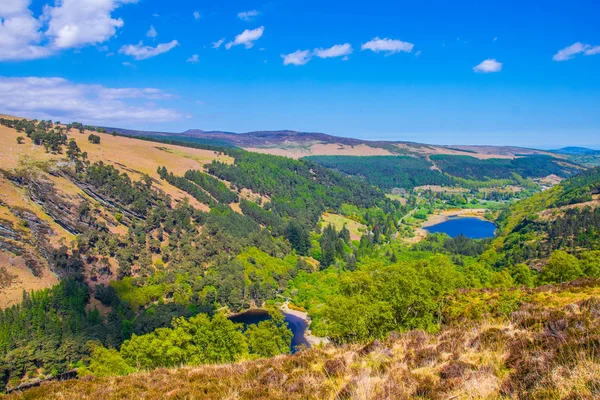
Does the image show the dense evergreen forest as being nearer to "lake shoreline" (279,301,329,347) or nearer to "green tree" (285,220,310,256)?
"green tree" (285,220,310,256)

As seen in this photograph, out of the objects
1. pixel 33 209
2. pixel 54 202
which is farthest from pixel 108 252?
pixel 33 209

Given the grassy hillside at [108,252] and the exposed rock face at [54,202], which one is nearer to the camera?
the grassy hillside at [108,252]

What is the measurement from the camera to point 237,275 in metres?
109

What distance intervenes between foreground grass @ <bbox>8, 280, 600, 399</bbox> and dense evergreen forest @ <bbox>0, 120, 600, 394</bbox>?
12842 millimetres

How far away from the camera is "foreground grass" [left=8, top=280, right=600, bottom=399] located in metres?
9.25

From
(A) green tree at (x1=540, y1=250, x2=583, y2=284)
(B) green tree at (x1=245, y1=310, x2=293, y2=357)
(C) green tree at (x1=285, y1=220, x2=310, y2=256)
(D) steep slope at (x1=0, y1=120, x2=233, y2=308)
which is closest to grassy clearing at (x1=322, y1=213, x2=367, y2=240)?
(C) green tree at (x1=285, y1=220, x2=310, y2=256)

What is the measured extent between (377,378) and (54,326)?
291 ft

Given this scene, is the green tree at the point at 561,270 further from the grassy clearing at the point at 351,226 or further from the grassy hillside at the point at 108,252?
the grassy clearing at the point at 351,226

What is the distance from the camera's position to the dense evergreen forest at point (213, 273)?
40.8 m

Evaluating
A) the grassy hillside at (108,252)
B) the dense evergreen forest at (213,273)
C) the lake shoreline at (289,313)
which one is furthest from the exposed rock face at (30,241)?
the lake shoreline at (289,313)

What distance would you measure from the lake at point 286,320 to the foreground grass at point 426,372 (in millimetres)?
68769

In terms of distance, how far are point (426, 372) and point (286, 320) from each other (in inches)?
3347

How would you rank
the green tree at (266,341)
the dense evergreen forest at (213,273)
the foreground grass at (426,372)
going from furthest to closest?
the green tree at (266,341), the dense evergreen forest at (213,273), the foreground grass at (426,372)

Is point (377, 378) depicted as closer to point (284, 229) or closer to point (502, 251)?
point (502, 251)
